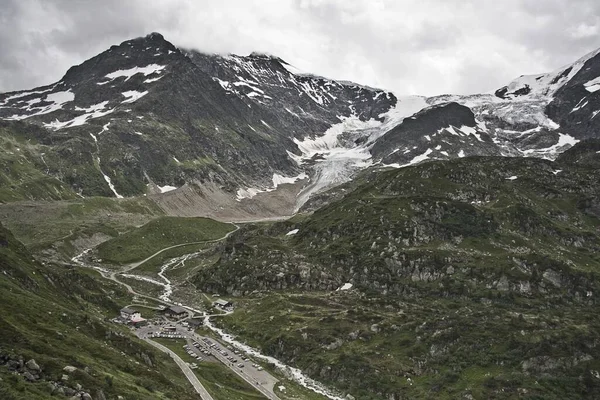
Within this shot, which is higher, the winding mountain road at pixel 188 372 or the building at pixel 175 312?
the building at pixel 175 312

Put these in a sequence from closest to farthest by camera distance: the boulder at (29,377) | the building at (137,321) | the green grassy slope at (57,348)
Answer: the boulder at (29,377)
the green grassy slope at (57,348)
the building at (137,321)


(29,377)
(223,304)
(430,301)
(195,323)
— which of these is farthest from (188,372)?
(430,301)

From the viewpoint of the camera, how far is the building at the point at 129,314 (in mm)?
131125

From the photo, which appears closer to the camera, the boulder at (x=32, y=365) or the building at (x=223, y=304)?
the boulder at (x=32, y=365)

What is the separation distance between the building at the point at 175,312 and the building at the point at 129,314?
27.9ft

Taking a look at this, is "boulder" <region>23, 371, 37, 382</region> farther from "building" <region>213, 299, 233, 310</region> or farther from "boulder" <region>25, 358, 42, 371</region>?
"building" <region>213, 299, 233, 310</region>

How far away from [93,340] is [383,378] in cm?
5845

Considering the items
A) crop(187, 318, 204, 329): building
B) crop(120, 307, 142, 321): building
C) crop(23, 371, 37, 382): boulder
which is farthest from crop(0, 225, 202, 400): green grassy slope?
crop(187, 318, 204, 329): building

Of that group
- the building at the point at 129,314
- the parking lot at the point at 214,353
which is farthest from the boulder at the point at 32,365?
the building at the point at 129,314

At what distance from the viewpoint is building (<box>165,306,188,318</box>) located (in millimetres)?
142575

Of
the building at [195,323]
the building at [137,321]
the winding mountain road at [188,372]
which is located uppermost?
the building at [195,323]

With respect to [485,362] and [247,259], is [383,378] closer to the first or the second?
[485,362]

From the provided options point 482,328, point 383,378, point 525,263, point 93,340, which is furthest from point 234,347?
point 525,263

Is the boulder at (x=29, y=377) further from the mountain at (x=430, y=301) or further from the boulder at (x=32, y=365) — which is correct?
the mountain at (x=430, y=301)
